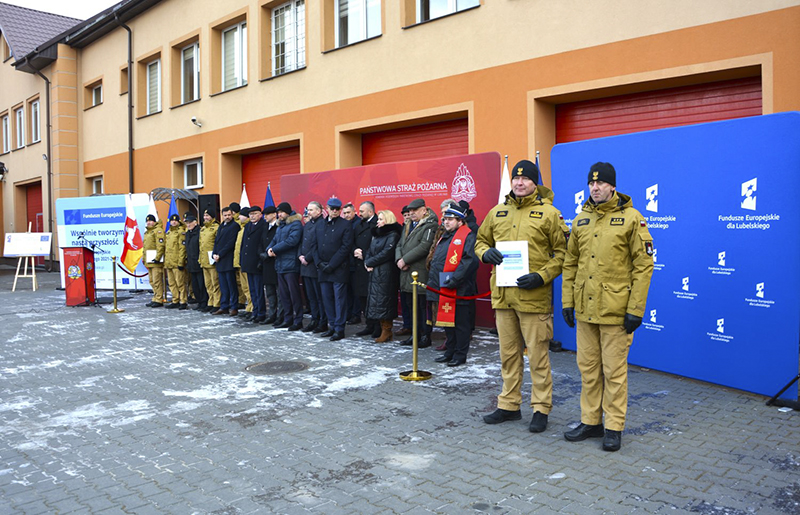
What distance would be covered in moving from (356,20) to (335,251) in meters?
6.63

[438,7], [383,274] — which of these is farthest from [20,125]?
[383,274]

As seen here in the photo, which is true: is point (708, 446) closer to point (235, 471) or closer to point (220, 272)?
point (235, 471)

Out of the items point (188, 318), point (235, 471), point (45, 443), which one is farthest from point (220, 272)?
point (235, 471)

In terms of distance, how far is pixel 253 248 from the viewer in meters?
12.0

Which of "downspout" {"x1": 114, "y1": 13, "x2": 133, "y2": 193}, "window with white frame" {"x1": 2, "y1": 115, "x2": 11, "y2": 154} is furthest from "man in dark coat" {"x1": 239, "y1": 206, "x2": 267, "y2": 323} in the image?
"window with white frame" {"x1": 2, "y1": 115, "x2": 11, "y2": 154}

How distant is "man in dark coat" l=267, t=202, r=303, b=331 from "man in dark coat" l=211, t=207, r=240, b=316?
1.49 m

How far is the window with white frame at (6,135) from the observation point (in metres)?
31.4

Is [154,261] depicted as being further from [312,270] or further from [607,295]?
[607,295]

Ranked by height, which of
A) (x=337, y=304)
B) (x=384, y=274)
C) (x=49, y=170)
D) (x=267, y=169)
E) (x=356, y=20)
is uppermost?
(x=356, y=20)

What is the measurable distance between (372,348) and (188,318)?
4928mm

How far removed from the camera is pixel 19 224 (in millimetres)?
31359

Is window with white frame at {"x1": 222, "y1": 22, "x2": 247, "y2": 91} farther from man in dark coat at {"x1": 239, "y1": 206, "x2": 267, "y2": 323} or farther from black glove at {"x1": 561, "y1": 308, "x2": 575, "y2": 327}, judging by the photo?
black glove at {"x1": 561, "y1": 308, "x2": 575, "y2": 327}

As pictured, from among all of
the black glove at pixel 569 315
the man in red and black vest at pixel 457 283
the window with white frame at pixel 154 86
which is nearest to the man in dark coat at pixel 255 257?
the man in red and black vest at pixel 457 283

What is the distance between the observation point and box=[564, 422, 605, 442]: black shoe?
5348 mm
